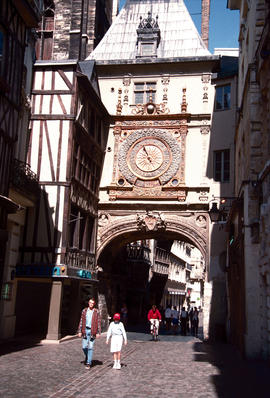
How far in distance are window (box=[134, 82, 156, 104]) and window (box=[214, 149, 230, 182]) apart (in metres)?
4.03

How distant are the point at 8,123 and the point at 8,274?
4984mm

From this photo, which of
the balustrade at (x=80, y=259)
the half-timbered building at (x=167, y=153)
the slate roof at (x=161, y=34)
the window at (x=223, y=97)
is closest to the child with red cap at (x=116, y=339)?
the balustrade at (x=80, y=259)

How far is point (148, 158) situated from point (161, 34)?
7.07 meters

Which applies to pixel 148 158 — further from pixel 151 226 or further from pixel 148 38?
pixel 148 38

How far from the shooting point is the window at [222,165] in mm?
21438

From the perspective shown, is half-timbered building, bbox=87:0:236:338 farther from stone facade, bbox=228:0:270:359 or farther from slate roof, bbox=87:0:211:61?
stone facade, bbox=228:0:270:359

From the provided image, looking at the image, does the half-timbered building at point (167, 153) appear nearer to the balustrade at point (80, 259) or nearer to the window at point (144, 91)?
the window at point (144, 91)

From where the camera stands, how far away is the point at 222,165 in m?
21.6

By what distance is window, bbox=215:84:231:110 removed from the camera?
22.0m

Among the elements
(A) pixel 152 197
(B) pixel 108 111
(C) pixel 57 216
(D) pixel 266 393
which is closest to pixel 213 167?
(A) pixel 152 197

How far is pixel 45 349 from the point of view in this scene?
13.7 meters

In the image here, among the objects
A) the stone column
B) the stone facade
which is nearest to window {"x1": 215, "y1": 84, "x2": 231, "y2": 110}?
the stone facade

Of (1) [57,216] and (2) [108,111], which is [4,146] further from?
(2) [108,111]

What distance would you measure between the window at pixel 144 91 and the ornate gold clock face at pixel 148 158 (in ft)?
6.29
